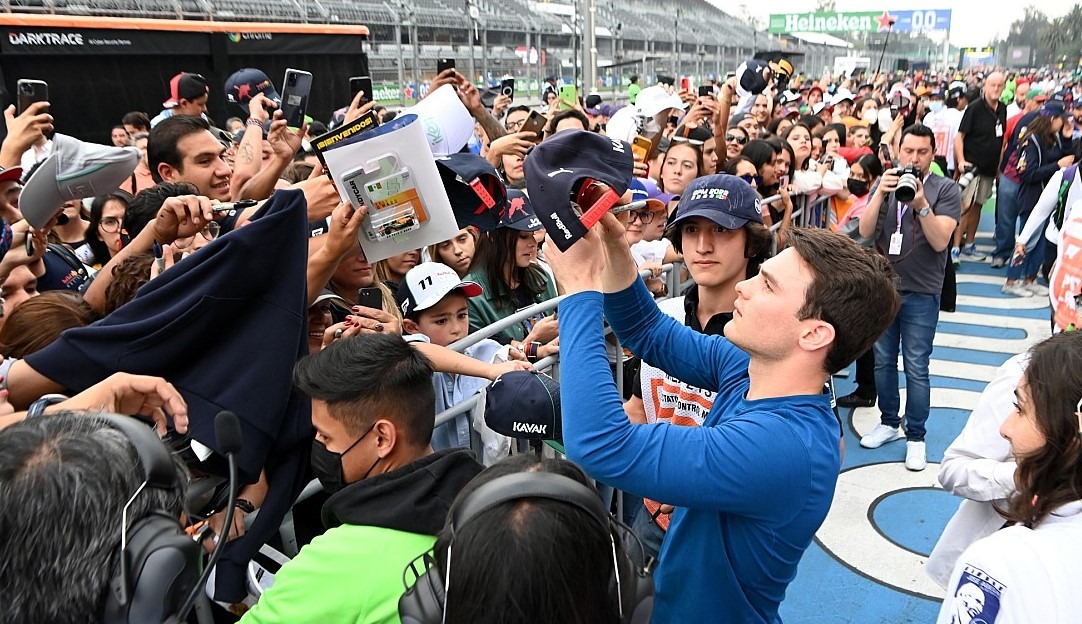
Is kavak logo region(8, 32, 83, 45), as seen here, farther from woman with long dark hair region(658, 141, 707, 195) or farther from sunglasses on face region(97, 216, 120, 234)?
woman with long dark hair region(658, 141, 707, 195)

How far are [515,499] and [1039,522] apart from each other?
4.01ft

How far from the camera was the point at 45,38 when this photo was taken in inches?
451

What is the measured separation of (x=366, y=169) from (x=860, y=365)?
4.30 metres

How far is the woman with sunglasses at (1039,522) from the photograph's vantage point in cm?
150

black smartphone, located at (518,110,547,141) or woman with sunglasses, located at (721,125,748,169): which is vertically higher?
black smartphone, located at (518,110,547,141)

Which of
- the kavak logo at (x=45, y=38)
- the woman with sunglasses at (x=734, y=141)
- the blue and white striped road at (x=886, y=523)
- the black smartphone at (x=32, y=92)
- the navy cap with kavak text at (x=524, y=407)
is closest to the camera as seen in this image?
the navy cap with kavak text at (x=524, y=407)

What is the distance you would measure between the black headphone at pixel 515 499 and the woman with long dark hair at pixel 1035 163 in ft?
27.2

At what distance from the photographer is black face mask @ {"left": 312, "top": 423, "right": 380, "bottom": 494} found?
2.03 meters

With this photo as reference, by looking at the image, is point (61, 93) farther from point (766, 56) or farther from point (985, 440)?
point (985, 440)

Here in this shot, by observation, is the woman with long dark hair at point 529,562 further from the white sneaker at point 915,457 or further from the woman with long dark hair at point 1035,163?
the woman with long dark hair at point 1035,163

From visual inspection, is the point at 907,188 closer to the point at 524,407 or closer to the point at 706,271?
the point at 706,271

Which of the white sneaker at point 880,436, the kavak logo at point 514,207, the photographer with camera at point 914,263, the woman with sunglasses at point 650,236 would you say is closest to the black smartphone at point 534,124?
the woman with sunglasses at point 650,236

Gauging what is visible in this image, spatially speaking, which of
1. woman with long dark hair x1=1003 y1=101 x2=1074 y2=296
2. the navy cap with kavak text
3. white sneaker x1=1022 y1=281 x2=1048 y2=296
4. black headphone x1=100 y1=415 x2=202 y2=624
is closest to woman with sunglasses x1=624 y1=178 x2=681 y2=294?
A: the navy cap with kavak text

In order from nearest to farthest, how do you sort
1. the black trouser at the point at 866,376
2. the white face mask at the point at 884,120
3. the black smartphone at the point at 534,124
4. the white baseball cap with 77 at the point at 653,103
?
the black trouser at the point at 866,376
the white baseball cap with 77 at the point at 653,103
the black smartphone at the point at 534,124
the white face mask at the point at 884,120
